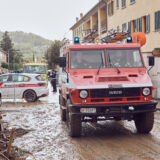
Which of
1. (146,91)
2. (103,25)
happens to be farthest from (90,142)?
(103,25)

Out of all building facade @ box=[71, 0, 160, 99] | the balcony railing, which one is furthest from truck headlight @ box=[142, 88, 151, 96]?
the balcony railing

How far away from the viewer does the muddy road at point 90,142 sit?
690 centimetres

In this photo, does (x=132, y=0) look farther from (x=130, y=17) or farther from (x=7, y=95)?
(x=7, y=95)

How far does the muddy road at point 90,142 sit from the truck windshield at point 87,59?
1.86 m

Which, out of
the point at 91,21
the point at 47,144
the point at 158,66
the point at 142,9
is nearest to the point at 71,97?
the point at 47,144

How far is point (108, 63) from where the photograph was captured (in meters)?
9.45

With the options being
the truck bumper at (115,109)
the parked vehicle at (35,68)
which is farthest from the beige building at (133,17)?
the truck bumper at (115,109)

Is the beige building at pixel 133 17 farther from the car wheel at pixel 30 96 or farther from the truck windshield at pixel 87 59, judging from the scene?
the truck windshield at pixel 87 59

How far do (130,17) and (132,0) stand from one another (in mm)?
1563

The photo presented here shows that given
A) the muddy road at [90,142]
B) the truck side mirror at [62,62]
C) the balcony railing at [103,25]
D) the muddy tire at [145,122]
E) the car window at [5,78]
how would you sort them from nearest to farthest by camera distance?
the muddy road at [90,142] < the muddy tire at [145,122] < the truck side mirror at [62,62] < the car window at [5,78] < the balcony railing at [103,25]

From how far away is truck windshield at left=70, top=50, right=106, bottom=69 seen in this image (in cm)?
944

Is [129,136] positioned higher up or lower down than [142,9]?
lower down

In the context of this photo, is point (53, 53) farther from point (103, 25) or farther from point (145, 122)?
point (145, 122)

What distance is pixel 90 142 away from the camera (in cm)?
823
